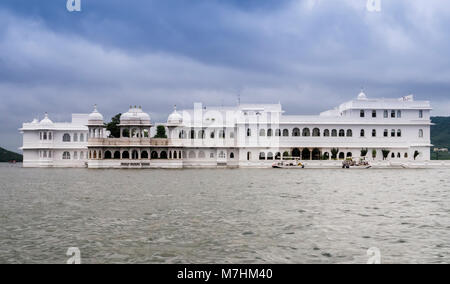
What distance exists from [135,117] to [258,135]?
580 inches

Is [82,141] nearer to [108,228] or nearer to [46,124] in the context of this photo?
[46,124]

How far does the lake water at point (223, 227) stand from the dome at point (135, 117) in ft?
104

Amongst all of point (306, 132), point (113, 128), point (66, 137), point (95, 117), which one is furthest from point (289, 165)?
point (66, 137)

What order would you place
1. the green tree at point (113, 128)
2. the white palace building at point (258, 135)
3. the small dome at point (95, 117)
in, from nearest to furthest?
the small dome at point (95, 117), the white palace building at point (258, 135), the green tree at point (113, 128)

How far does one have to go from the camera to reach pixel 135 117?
179 feet

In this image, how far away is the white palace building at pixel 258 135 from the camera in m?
56.5

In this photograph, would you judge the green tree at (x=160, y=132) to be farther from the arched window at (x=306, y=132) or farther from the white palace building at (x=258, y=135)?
the arched window at (x=306, y=132)

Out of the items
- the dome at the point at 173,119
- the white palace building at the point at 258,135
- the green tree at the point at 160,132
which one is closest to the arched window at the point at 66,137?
the white palace building at the point at 258,135

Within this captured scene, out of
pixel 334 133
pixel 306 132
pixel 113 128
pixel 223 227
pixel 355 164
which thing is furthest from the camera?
pixel 113 128

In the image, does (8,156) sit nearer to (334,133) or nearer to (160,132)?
(160,132)

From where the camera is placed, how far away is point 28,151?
58656mm

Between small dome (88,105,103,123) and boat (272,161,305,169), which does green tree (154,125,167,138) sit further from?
boat (272,161,305,169)

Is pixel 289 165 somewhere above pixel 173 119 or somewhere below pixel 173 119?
below
